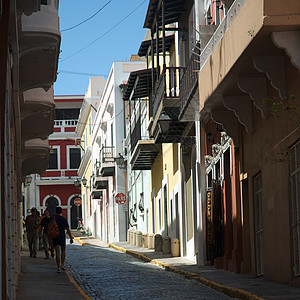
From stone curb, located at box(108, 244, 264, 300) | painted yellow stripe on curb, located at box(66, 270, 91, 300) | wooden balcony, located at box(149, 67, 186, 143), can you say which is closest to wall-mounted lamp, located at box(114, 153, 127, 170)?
wooden balcony, located at box(149, 67, 186, 143)

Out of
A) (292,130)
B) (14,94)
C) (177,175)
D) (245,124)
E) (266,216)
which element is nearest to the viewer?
(292,130)

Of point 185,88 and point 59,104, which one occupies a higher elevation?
point 59,104

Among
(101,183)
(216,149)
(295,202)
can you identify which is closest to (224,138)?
(216,149)

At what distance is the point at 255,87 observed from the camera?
46.6ft

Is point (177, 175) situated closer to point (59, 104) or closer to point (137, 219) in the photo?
point (137, 219)

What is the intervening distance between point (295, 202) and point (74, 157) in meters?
61.1

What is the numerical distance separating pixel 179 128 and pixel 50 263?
517 cm

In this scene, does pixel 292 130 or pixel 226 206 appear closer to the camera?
pixel 292 130

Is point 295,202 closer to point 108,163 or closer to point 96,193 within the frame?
point 108,163

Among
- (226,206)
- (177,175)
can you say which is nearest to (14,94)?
(226,206)

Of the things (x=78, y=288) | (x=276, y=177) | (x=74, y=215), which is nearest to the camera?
(x=276, y=177)

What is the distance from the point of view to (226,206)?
19.3m

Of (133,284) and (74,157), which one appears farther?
(74,157)

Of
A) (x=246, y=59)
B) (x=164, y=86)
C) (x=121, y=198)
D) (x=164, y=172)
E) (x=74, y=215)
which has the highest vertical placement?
(x=164, y=86)
